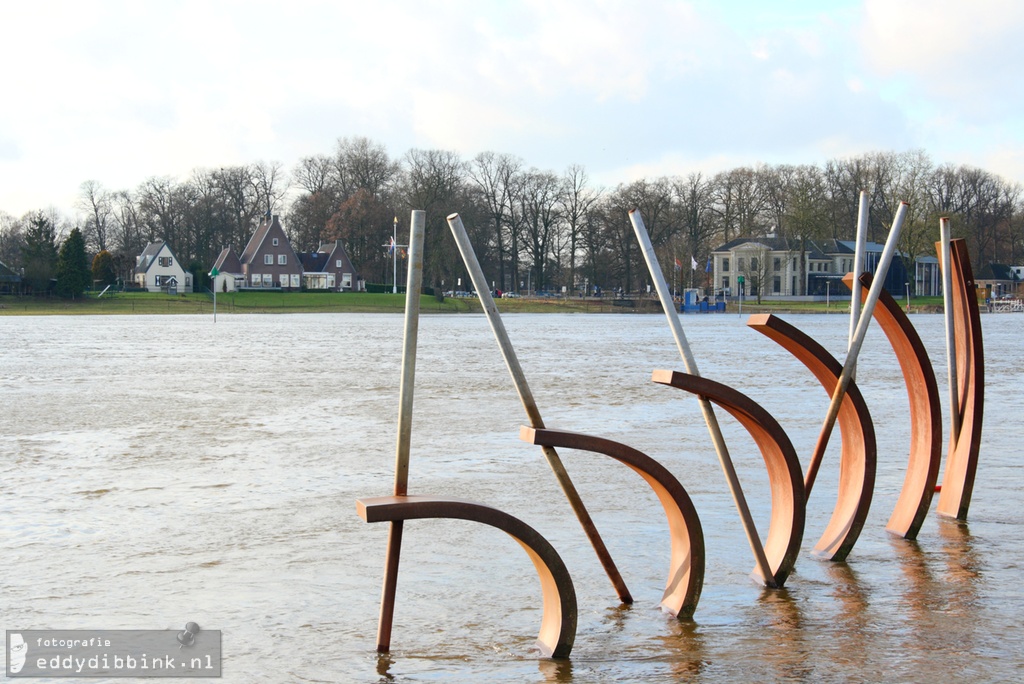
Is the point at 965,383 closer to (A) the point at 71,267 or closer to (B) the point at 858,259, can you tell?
(B) the point at 858,259

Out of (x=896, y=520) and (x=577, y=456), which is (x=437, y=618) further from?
(x=577, y=456)

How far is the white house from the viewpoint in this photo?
114m

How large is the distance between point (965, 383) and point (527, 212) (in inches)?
4406

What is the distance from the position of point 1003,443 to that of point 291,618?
952 cm

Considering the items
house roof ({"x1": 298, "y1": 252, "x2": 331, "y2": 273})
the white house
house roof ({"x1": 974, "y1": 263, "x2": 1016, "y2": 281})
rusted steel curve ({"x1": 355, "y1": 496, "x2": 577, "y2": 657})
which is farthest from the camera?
house roof ({"x1": 974, "y1": 263, "x2": 1016, "y2": 281})

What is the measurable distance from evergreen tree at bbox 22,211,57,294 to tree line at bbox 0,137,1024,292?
18.8 meters

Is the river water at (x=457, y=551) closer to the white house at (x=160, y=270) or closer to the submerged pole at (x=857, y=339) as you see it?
the submerged pole at (x=857, y=339)

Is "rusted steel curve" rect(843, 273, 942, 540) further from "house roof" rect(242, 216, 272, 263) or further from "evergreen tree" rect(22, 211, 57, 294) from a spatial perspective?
"house roof" rect(242, 216, 272, 263)

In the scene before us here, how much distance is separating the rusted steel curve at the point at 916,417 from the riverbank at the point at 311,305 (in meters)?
79.0

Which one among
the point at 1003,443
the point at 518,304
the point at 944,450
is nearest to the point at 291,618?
the point at 944,450

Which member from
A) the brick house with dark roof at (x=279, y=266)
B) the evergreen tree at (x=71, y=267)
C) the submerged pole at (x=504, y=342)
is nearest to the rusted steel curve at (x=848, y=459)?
the submerged pole at (x=504, y=342)

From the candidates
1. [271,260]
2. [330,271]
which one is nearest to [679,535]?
[271,260]

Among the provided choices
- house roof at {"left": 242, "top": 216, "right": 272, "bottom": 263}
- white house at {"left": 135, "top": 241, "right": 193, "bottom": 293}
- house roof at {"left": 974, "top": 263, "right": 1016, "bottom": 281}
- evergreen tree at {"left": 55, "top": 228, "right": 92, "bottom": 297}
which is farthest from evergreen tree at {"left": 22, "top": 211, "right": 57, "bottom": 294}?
house roof at {"left": 974, "top": 263, "right": 1016, "bottom": 281}

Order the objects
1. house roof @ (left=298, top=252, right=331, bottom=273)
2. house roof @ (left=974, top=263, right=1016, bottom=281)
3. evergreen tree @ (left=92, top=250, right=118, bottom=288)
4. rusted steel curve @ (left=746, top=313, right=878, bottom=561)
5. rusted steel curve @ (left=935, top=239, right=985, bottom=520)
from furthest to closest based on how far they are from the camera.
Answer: house roof @ (left=974, top=263, right=1016, bottom=281), house roof @ (left=298, top=252, right=331, bottom=273), evergreen tree @ (left=92, top=250, right=118, bottom=288), rusted steel curve @ (left=935, top=239, right=985, bottom=520), rusted steel curve @ (left=746, top=313, right=878, bottom=561)
